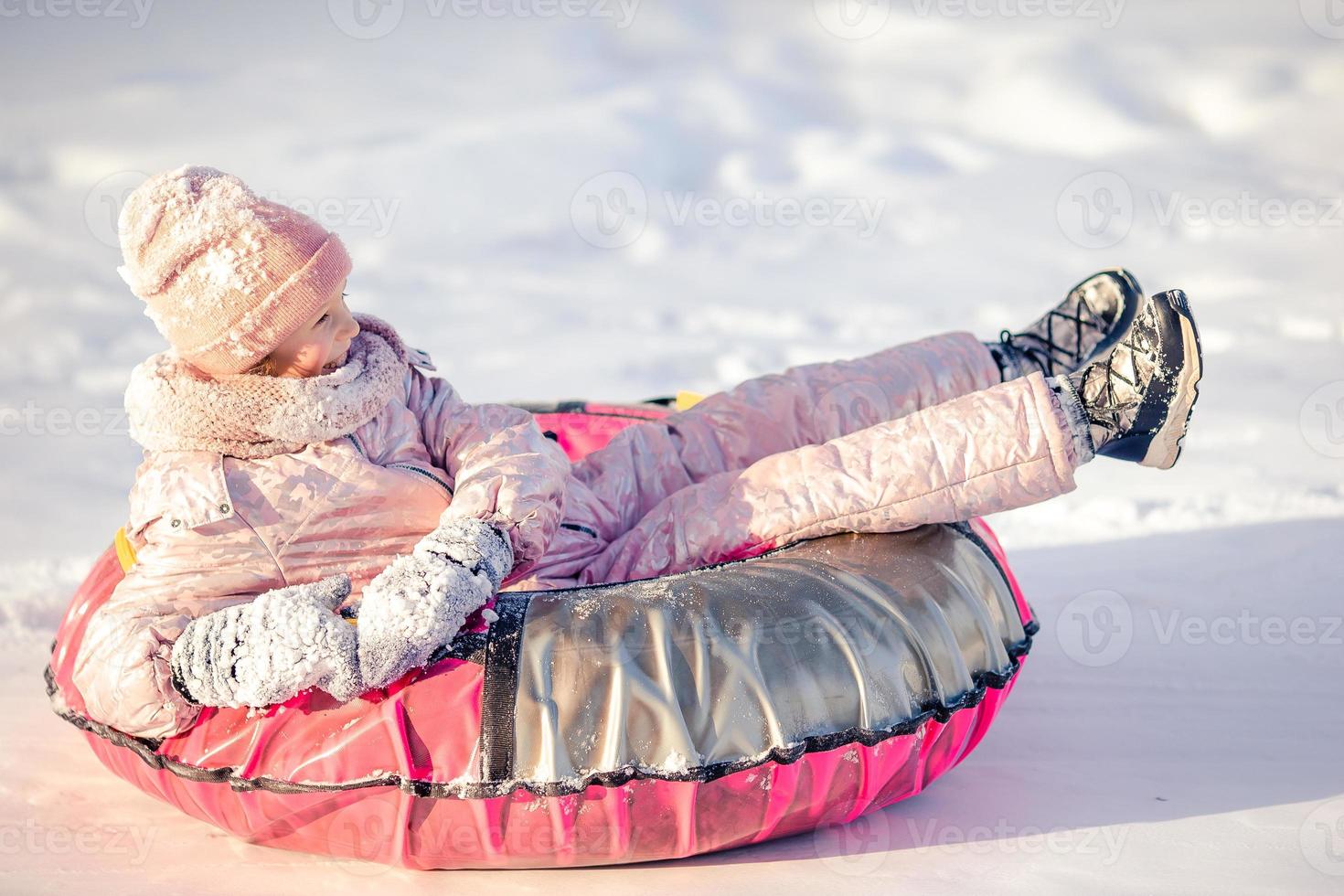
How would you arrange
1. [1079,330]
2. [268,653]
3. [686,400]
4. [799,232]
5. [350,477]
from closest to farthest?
[268,653], [350,477], [1079,330], [686,400], [799,232]

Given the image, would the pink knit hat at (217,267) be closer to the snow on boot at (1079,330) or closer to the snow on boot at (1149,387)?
the snow on boot at (1149,387)

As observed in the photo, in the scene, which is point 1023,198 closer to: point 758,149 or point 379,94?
point 758,149

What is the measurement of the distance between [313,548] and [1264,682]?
1.64m

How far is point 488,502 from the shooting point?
1.57 meters

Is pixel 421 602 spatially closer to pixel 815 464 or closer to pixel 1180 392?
pixel 815 464

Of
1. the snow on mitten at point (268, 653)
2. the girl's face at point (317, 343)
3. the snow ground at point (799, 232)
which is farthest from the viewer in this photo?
the snow ground at point (799, 232)

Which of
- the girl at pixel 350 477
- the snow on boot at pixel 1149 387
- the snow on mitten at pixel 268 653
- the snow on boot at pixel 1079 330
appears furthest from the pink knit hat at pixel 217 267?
the snow on boot at pixel 1079 330

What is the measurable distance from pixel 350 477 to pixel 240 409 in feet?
0.54

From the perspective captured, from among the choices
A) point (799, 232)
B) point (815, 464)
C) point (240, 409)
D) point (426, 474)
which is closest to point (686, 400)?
point (815, 464)

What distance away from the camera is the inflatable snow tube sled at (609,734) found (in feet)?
4.61

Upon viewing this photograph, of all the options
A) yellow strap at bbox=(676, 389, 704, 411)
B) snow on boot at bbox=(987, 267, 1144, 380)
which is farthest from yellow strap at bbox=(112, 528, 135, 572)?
snow on boot at bbox=(987, 267, 1144, 380)

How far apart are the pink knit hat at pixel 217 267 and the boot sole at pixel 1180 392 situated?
→ 1132 millimetres

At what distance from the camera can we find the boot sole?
1614mm

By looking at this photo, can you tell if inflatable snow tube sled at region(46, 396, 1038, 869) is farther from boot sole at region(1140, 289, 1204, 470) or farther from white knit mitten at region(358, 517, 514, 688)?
boot sole at region(1140, 289, 1204, 470)
